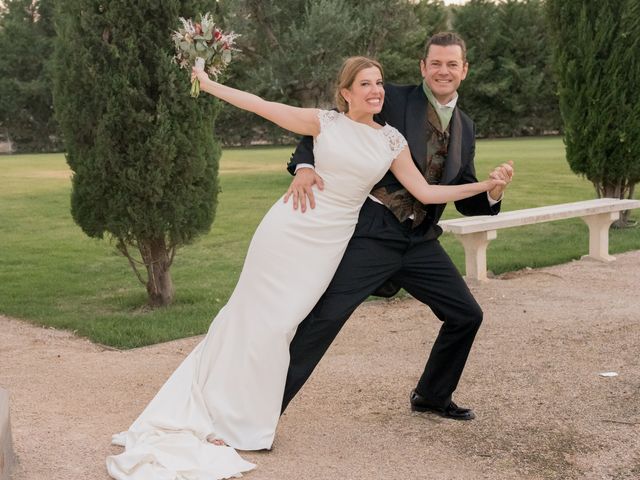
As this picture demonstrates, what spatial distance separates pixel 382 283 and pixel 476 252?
196 inches

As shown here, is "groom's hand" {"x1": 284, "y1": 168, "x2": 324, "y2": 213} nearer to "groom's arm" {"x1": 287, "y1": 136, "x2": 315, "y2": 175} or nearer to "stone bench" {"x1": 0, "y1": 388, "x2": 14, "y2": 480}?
"groom's arm" {"x1": 287, "y1": 136, "x2": 315, "y2": 175}

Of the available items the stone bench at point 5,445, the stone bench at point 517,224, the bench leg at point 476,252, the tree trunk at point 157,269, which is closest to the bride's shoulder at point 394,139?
the stone bench at point 5,445

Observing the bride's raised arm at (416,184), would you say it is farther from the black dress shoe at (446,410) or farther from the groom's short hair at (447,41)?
the black dress shoe at (446,410)

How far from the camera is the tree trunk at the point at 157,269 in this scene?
349 inches

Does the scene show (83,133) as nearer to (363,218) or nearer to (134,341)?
(134,341)

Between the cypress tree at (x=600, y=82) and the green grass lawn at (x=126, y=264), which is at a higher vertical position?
the cypress tree at (x=600, y=82)

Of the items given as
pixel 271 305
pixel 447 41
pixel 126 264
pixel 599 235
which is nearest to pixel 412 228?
pixel 271 305

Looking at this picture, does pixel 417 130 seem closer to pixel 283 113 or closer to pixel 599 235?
pixel 283 113

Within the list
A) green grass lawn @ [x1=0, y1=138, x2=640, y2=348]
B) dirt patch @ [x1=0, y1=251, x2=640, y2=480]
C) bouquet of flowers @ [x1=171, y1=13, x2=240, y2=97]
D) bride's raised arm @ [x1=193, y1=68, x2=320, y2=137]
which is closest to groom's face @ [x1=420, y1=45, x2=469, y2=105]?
bride's raised arm @ [x1=193, y1=68, x2=320, y2=137]

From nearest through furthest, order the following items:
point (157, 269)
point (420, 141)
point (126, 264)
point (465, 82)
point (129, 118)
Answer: point (420, 141) < point (129, 118) < point (157, 269) < point (126, 264) < point (465, 82)

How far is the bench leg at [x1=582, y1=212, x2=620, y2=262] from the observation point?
36.3 feet

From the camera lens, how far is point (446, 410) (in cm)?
529

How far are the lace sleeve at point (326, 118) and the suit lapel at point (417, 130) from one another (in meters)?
0.41

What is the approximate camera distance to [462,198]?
16.3 ft
